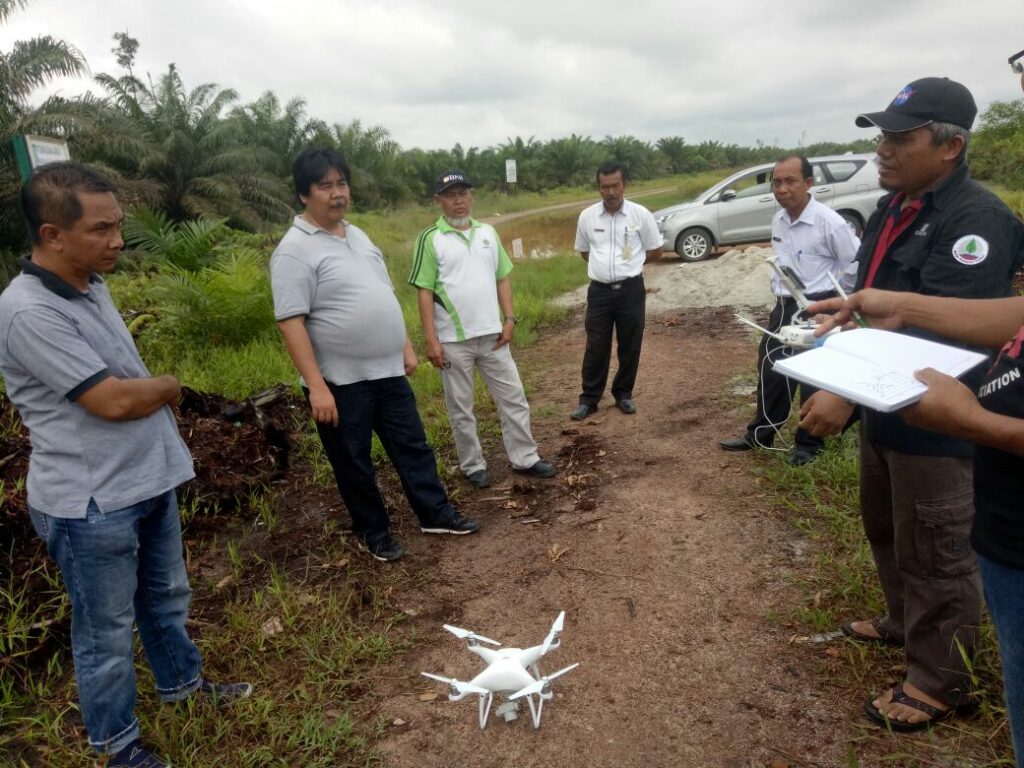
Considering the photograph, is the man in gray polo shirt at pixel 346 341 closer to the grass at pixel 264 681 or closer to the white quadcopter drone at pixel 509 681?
the grass at pixel 264 681

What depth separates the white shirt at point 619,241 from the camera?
516 cm

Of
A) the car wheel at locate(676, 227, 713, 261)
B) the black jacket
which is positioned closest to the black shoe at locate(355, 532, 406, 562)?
the black jacket

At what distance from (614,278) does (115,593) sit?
390cm

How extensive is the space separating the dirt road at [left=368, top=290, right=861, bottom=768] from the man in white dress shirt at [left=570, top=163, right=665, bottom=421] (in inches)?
20.0

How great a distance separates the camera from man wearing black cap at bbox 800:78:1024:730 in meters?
1.93

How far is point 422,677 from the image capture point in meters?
2.67

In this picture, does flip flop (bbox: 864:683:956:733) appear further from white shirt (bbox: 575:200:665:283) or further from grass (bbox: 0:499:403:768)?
white shirt (bbox: 575:200:665:283)

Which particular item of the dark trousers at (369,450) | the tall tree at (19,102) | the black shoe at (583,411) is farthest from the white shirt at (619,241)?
the tall tree at (19,102)

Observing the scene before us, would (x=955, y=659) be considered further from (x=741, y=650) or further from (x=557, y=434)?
(x=557, y=434)

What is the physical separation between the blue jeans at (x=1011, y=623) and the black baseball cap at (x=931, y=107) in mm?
1251

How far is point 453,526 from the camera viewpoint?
3746mm

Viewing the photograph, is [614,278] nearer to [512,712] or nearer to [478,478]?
[478,478]

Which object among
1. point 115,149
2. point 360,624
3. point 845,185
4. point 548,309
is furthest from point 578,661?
point 115,149

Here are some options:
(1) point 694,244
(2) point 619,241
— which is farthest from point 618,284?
(1) point 694,244
